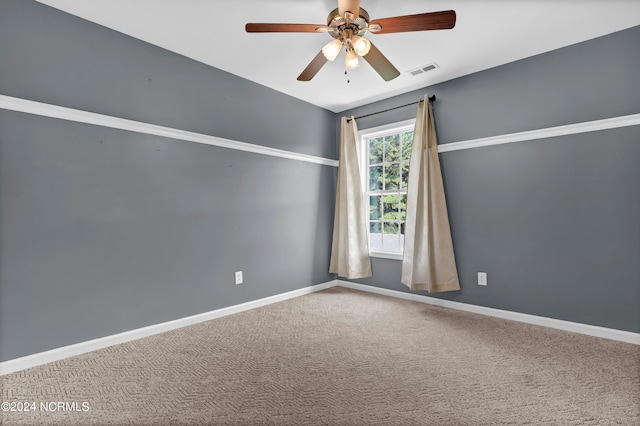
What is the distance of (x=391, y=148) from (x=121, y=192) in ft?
9.95

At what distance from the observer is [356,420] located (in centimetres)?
154

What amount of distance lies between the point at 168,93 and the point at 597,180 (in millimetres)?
3769

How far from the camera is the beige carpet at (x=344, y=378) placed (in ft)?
5.20

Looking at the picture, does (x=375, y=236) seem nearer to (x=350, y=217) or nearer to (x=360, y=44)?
(x=350, y=217)

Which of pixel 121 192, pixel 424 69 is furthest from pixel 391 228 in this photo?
pixel 121 192

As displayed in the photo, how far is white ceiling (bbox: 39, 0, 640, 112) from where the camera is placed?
2.24 metres

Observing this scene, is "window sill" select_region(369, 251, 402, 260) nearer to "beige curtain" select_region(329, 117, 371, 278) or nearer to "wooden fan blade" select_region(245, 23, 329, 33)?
"beige curtain" select_region(329, 117, 371, 278)

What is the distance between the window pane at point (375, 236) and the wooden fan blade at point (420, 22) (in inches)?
102

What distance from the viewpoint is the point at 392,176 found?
4031 millimetres

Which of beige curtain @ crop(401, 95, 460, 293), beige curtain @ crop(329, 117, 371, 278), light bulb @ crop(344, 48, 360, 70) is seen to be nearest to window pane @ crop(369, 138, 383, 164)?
beige curtain @ crop(329, 117, 371, 278)

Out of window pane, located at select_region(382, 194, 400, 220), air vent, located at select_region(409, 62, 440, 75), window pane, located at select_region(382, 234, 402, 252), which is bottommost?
window pane, located at select_region(382, 234, 402, 252)

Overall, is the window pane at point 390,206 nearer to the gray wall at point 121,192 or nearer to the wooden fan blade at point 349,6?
the gray wall at point 121,192

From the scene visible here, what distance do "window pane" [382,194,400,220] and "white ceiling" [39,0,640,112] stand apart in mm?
1402

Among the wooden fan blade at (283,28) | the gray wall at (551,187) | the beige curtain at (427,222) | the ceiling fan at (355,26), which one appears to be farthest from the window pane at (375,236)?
the wooden fan blade at (283,28)
